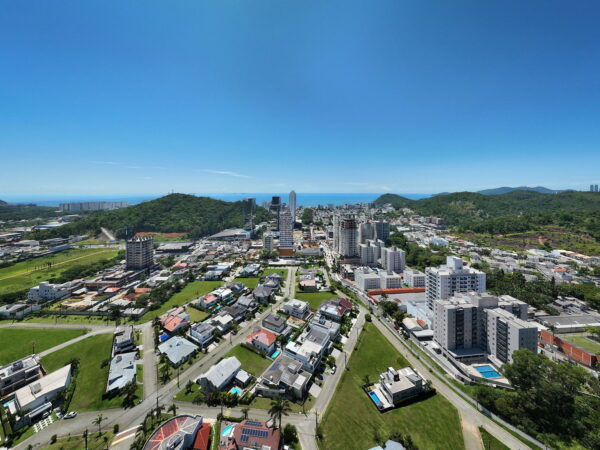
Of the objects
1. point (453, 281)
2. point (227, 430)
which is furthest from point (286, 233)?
point (227, 430)

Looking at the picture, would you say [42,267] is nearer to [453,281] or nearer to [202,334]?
[202,334]

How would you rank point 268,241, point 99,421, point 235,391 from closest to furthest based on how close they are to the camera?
point 99,421, point 235,391, point 268,241

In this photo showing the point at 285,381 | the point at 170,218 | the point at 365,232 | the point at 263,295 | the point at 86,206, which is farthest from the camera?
the point at 86,206

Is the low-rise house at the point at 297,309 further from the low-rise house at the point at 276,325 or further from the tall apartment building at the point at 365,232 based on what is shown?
the tall apartment building at the point at 365,232

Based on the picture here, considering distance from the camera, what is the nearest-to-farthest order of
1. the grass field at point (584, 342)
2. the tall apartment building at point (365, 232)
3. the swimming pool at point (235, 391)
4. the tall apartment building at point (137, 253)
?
the swimming pool at point (235, 391)
the grass field at point (584, 342)
the tall apartment building at point (137, 253)
the tall apartment building at point (365, 232)

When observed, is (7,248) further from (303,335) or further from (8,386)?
(303,335)

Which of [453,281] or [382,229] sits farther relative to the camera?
[382,229]

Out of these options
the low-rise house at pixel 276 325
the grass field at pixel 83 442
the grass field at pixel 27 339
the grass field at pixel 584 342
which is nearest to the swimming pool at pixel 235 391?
the low-rise house at pixel 276 325
